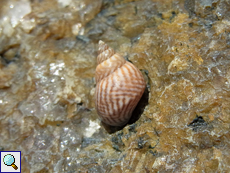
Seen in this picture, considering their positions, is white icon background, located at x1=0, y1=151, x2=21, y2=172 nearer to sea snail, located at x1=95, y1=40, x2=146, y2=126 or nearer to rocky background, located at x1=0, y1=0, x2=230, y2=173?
rocky background, located at x1=0, y1=0, x2=230, y2=173

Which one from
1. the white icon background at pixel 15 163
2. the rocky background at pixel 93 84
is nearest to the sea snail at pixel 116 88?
the rocky background at pixel 93 84

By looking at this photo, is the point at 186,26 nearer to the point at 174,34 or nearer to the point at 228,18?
the point at 174,34

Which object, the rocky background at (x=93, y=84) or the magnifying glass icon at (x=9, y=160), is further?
the magnifying glass icon at (x=9, y=160)

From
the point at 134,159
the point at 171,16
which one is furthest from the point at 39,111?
the point at 171,16

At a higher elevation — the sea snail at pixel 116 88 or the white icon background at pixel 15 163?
the sea snail at pixel 116 88

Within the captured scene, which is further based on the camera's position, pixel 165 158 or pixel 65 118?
pixel 65 118

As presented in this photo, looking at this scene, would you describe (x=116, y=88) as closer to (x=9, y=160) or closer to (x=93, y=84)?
(x=93, y=84)

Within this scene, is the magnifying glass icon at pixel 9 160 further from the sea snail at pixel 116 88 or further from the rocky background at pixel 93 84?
the sea snail at pixel 116 88

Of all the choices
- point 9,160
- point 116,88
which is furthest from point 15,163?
point 116,88
